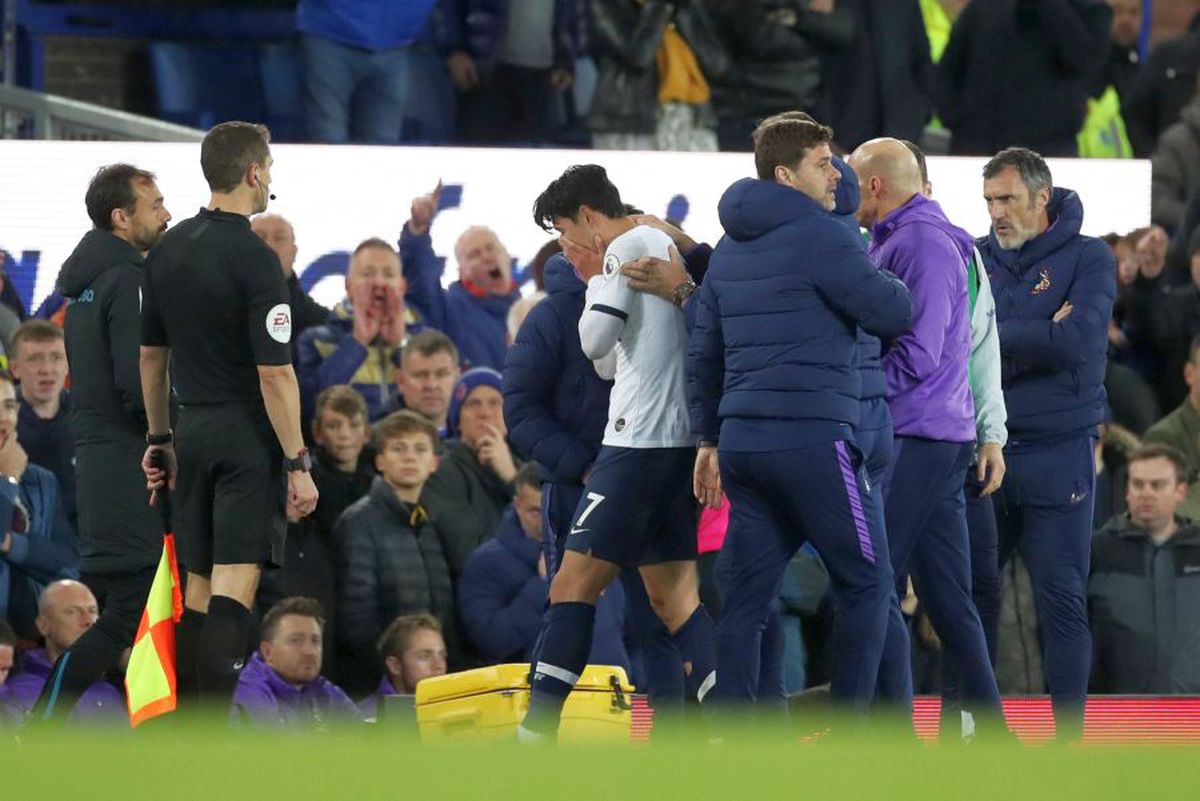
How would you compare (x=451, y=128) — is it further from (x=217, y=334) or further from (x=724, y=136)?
(x=217, y=334)

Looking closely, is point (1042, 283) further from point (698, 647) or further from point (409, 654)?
point (409, 654)

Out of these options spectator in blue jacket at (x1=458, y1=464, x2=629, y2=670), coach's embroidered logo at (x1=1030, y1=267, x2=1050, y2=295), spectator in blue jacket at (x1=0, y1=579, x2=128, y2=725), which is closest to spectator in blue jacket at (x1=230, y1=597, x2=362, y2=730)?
spectator in blue jacket at (x1=0, y1=579, x2=128, y2=725)

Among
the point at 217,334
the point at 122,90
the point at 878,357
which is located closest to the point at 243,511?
the point at 217,334

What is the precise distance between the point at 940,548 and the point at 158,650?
8.10 feet

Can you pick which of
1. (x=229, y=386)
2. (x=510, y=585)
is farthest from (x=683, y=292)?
(x=510, y=585)

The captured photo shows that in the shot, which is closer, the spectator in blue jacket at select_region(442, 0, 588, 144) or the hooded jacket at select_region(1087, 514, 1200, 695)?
the hooded jacket at select_region(1087, 514, 1200, 695)

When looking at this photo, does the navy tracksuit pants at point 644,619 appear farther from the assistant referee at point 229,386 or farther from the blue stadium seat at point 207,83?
the blue stadium seat at point 207,83

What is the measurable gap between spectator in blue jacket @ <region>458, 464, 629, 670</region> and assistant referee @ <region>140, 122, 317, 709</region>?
2351 millimetres

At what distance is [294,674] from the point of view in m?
9.91

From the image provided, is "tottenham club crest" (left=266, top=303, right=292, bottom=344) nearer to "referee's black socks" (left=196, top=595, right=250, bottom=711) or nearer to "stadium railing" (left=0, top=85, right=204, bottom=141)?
"referee's black socks" (left=196, top=595, right=250, bottom=711)

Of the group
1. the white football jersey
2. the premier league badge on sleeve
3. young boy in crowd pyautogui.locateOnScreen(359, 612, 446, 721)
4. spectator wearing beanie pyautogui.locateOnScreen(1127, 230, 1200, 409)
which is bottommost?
young boy in crowd pyautogui.locateOnScreen(359, 612, 446, 721)

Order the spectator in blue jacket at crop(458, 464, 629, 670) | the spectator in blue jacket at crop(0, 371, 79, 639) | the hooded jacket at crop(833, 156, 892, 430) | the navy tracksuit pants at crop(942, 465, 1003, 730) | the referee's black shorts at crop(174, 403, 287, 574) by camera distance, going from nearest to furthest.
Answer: the hooded jacket at crop(833, 156, 892, 430) < the referee's black shorts at crop(174, 403, 287, 574) < the navy tracksuit pants at crop(942, 465, 1003, 730) < the spectator in blue jacket at crop(0, 371, 79, 639) < the spectator in blue jacket at crop(458, 464, 629, 670)

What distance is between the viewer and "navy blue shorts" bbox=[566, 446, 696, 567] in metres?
8.12

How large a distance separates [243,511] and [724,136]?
579 cm
